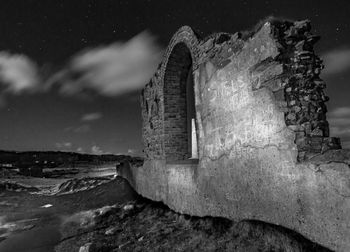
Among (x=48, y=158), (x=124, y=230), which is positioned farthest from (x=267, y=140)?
(x=48, y=158)

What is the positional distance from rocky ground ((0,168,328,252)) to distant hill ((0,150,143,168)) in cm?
1585

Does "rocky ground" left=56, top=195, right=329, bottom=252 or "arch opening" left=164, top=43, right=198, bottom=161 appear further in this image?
"arch opening" left=164, top=43, right=198, bottom=161

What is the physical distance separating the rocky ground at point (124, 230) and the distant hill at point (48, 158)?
1585cm

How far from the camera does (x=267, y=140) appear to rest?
2943 mm

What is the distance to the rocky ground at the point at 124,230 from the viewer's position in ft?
9.70

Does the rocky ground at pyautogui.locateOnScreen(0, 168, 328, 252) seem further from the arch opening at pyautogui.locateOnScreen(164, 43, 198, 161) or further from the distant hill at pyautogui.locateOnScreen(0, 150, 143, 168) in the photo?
the distant hill at pyautogui.locateOnScreen(0, 150, 143, 168)

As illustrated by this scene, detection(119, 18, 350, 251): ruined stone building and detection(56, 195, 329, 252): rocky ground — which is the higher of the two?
detection(119, 18, 350, 251): ruined stone building

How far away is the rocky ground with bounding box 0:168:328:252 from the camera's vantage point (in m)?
2.96

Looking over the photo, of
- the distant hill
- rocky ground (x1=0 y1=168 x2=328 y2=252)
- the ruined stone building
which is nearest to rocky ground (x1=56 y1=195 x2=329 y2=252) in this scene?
rocky ground (x1=0 y1=168 x2=328 y2=252)

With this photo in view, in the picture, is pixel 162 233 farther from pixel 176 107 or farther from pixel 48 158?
pixel 48 158

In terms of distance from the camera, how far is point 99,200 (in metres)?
7.76

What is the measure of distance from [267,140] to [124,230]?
3.33m

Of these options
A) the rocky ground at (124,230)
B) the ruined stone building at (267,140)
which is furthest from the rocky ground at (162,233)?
the ruined stone building at (267,140)

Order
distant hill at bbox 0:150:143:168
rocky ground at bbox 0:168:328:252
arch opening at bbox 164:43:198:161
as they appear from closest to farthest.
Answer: rocky ground at bbox 0:168:328:252
arch opening at bbox 164:43:198:161
distant hill at bbox 0:150:143:168
